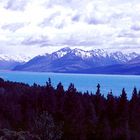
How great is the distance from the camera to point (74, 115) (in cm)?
10419

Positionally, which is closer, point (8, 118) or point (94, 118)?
point (94, 118)

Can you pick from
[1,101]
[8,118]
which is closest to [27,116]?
[8,118]

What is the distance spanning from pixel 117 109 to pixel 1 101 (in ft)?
120

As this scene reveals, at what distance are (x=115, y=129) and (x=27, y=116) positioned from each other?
29.5m

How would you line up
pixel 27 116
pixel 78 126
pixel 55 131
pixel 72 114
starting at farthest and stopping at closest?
1. pixel 27 116
2. pixel 72 114
3. pixel 78 126
4. pixel 55 131

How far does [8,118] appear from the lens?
4665 inches

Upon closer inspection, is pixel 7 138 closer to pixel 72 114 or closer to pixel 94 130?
pixel 94 130

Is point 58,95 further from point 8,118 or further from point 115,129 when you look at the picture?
point 115,129

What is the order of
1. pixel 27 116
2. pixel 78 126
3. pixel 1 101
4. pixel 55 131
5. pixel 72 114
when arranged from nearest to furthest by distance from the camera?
pixel 55 131, pixel 78 126, pixel 72 114, pixel 27 116, pixel 1 101

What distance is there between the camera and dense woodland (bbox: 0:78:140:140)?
9131 cm

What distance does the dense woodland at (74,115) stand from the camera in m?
91.3

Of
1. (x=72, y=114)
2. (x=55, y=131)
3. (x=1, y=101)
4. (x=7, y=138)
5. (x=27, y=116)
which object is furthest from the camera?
(x=1, y=101)

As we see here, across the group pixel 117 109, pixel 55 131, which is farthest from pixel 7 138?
pixel 117 109

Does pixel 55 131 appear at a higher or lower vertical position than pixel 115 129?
higher
